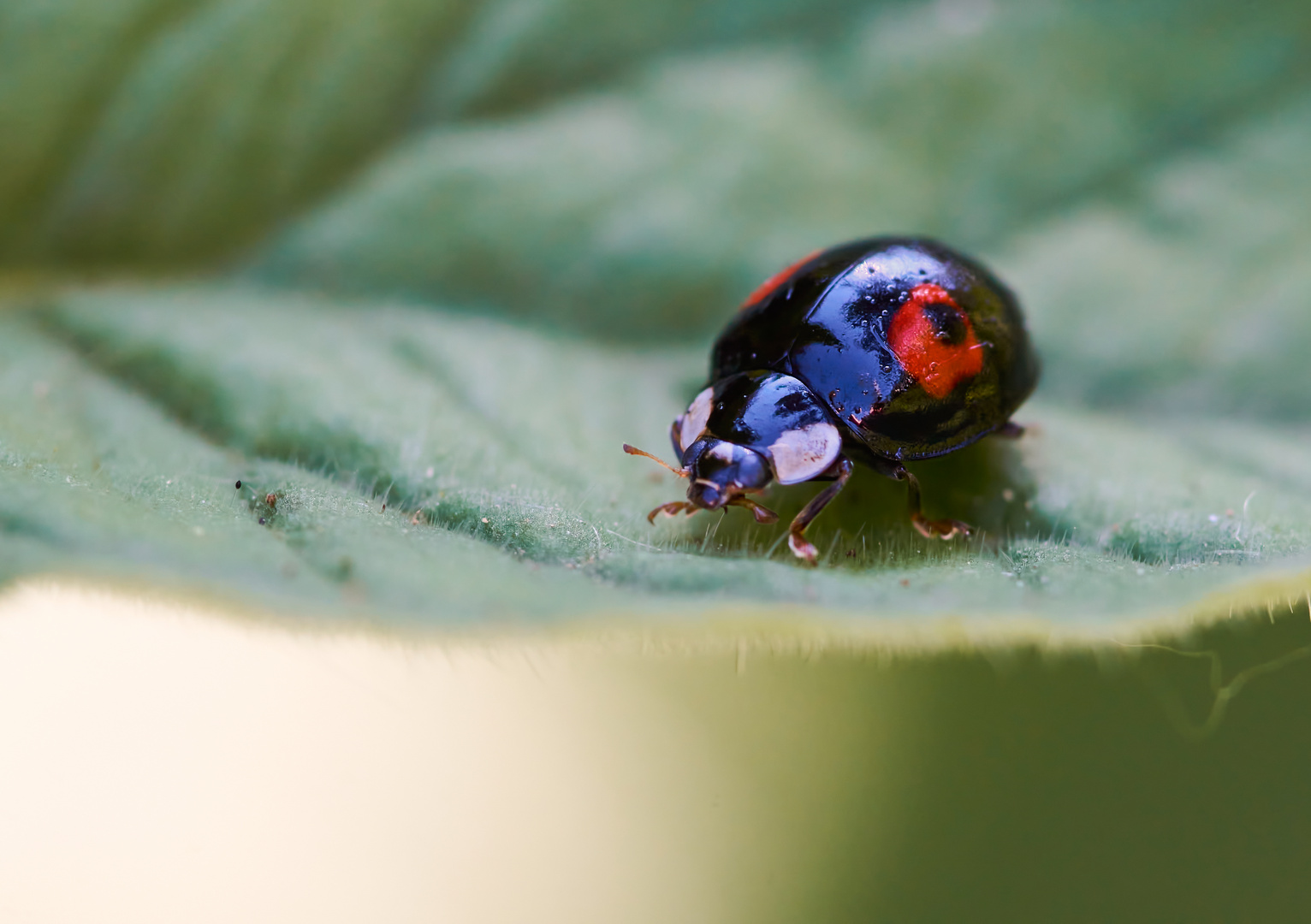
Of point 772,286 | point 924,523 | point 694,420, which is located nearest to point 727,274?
point 772,286

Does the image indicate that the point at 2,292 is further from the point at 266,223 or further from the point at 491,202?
the point at 491,202

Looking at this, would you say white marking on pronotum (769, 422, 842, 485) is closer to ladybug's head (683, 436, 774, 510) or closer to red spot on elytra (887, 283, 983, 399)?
ladybug's head (683, 436, 774, 510)

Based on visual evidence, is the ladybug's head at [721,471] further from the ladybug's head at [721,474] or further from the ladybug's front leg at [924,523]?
the ladybug's front leg at [924,523]

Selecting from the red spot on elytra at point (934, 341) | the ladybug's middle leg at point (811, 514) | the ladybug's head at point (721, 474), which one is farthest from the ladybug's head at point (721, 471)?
the red spot on elytra at point (934, 341)

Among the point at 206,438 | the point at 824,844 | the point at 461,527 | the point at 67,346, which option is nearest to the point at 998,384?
the point at 461,527

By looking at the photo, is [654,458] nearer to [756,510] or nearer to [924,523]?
[756,510]

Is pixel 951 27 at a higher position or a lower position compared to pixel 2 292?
higher
